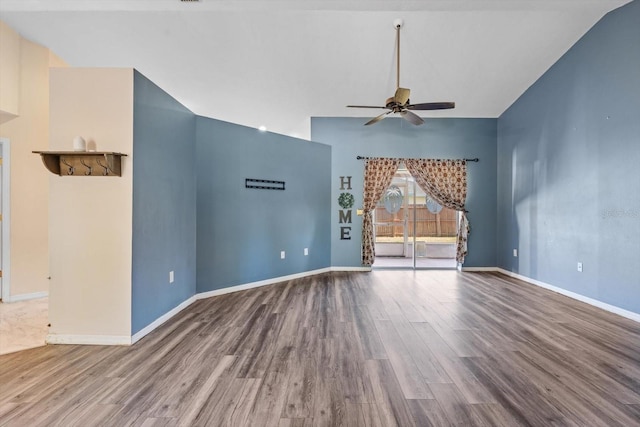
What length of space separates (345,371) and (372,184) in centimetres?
411

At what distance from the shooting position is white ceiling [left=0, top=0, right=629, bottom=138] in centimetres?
294

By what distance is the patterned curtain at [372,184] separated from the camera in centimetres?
559

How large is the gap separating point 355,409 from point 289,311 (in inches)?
69.7

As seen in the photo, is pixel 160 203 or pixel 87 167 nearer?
pixel 87 167

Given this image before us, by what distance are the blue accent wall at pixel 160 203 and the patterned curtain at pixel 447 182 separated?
13.9 feet

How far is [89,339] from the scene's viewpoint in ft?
8.15

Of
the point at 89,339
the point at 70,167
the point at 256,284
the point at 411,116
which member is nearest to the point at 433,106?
the point at 411,116

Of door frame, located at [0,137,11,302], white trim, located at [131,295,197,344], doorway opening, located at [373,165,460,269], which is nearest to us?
white trim, located at [131,295,197,344]

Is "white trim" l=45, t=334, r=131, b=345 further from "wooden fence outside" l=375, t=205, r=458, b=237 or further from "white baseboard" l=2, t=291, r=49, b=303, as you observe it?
"wooden fence outside" l=375, t=205, r=458, b=237

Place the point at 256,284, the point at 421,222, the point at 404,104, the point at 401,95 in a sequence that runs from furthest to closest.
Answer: the point at 421,222 → the point at 256,284 → the point at 404,104 → the point at 401,95

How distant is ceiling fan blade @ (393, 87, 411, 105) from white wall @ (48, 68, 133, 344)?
9.00ft

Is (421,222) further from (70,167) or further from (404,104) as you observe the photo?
(70,167)

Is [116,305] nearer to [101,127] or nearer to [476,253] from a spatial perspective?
[101,127]

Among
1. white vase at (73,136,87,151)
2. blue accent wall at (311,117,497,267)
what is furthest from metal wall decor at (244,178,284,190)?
white vase at (73,136,87,151)
